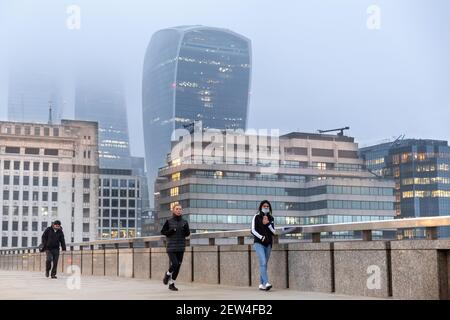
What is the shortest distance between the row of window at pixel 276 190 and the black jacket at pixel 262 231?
14239 cm

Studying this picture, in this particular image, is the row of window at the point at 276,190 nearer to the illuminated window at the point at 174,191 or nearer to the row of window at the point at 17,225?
the illuminated window at the point at 174,191

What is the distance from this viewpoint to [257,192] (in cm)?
16338

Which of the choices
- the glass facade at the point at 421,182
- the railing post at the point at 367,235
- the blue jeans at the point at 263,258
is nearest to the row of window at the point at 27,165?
the glass facade at the point at 421,182

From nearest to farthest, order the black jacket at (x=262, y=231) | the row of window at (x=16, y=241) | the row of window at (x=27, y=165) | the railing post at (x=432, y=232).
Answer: the railing post at (x=432, y=232) → the black jacket at (x=262, y=231) → the row of window at (x=16, y=241) → the row of window at (x=27, y=165)

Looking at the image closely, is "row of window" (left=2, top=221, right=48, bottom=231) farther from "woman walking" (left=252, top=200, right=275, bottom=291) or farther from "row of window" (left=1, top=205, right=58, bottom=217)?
"woman walking" (left=252, top=200, right=275, bottom=291)

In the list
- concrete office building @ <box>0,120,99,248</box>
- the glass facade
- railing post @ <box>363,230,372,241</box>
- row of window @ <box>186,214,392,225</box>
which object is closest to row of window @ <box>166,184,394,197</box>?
row of window @ <box>186,214,392,225</box>

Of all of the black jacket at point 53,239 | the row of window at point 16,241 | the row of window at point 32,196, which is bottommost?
the row of window at point 16,241

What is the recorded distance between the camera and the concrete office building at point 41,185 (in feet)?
553

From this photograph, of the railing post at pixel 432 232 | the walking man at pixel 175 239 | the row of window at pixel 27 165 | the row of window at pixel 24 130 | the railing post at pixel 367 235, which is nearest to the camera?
the railing post at pixel 432 232

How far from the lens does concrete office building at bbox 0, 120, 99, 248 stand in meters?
169

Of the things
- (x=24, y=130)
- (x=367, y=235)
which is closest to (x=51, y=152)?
(x=24, y=130)

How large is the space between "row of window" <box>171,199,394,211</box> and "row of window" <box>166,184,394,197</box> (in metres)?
2.12

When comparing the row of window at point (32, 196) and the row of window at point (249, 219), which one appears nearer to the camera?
the row of window at point (249, 219)

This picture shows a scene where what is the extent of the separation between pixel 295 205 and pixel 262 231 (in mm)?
153773
